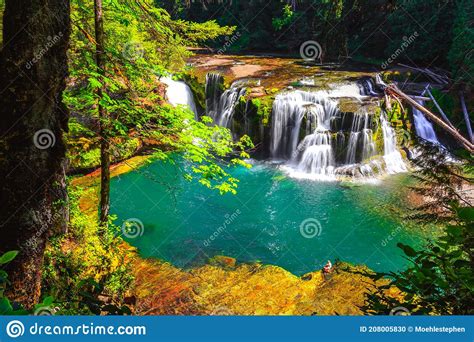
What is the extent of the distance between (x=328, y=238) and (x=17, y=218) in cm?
946

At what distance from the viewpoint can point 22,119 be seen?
2494 millimetres

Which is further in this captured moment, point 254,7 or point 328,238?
point 254,7

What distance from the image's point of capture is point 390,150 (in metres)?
16.2

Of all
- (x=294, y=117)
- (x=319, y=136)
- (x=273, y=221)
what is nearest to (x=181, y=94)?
(x=294, y=117)

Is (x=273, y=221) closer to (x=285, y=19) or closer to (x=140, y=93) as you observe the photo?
(x=140, y=93)

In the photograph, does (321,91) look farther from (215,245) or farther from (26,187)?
(26,187)

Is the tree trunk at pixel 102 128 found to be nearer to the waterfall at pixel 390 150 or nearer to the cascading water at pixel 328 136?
the cascading water at pixel 328 136

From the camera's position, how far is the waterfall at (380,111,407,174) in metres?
15.6

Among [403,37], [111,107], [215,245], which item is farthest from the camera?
[403,37]

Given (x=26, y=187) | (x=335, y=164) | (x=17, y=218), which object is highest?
(x=26, y=187)

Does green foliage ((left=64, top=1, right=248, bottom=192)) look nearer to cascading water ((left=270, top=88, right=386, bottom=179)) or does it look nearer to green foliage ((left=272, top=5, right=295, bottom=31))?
cascading water ((left=270, top=88, right=386, bottom=179))

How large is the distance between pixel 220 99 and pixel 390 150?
948 centimetres

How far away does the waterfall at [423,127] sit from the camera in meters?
16.8

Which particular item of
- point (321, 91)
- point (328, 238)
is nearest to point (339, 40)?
point (321, 91)
